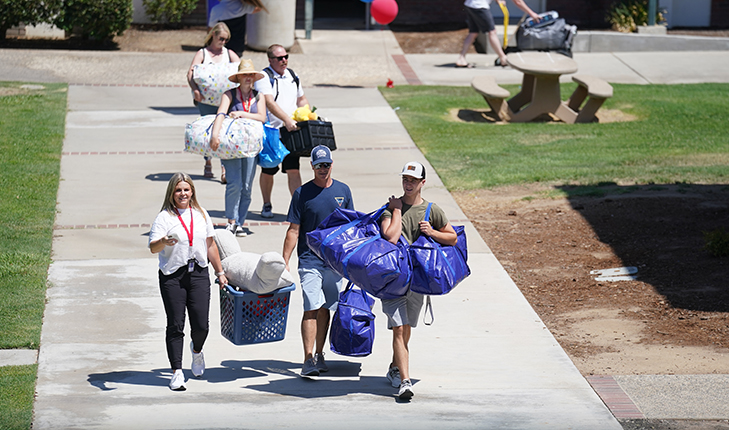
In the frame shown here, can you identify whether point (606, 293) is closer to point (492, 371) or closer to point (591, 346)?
point (591, 346)

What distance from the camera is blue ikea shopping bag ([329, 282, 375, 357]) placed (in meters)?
6.35

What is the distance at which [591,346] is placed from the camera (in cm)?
764

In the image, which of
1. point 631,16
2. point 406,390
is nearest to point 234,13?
point 631,16

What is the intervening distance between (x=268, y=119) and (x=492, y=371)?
4.24m

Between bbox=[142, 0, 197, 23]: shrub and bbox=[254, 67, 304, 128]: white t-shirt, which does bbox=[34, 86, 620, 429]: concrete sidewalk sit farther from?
bbox=[142, 0, 197, 23]: shrub

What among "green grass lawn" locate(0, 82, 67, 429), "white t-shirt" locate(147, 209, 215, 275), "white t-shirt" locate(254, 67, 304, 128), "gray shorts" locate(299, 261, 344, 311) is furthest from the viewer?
"white t-shirt" locate(254, 67, 304, 128)

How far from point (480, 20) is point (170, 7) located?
6.97 metres

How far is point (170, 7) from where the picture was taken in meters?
20.6

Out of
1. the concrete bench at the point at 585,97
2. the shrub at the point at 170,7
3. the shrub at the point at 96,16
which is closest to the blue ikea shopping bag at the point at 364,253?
the concrete bench at the point at 585,97

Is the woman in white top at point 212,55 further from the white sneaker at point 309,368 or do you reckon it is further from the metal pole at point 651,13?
the metal pole at point 651,13

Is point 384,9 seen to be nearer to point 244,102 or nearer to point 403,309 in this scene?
point 244,102

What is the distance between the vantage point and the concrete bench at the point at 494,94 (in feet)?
49.8

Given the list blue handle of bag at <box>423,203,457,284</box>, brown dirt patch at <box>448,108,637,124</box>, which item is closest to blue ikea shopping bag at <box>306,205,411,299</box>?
blue handle of bag at <box>423,203,457,284</box>

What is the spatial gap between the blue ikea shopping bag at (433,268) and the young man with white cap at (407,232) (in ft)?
0.37
